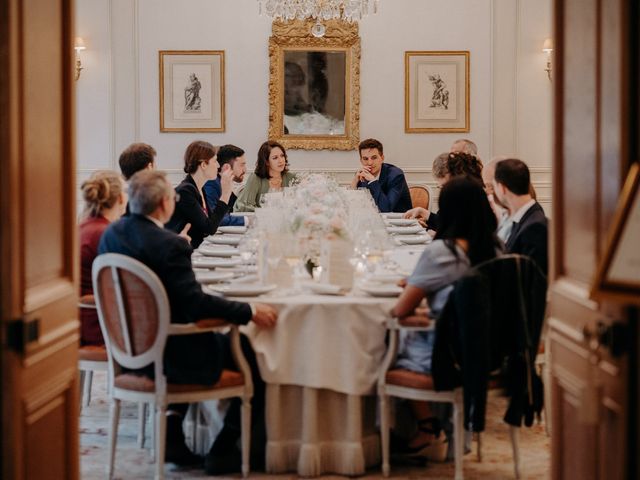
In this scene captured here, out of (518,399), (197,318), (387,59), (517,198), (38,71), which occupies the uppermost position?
(387,59)

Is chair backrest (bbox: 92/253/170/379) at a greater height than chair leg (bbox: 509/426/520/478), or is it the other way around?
chair backrest (bbox: 92/253/170/379)

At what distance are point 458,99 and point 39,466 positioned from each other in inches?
322

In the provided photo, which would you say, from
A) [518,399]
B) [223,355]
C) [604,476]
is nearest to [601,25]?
[604,476]

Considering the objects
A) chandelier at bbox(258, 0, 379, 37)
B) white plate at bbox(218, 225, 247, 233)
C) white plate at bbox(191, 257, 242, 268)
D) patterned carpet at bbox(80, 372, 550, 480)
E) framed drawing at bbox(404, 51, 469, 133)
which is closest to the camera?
patterned carpet at bbox(80, 372, 550, 480)

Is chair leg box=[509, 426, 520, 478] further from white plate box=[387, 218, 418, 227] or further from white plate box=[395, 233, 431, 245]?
white plate box=[387, 218, 418, 227]

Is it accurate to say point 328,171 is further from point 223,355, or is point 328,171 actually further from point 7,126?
point 7,126

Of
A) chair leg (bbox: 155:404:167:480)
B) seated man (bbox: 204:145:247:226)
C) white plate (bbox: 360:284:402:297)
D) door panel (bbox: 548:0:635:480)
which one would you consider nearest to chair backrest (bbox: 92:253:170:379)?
chair leg (bbox: 155:404:167:480)

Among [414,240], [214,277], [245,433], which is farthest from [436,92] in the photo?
[245,433]

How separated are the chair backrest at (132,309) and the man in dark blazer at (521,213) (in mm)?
1794

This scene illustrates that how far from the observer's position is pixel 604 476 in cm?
265

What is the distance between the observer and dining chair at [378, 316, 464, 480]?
164 inches

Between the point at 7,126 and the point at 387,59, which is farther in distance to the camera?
the point at 387,59

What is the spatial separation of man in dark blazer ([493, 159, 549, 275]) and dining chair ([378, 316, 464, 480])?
81 centimetres

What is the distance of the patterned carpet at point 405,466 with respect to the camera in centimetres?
445
